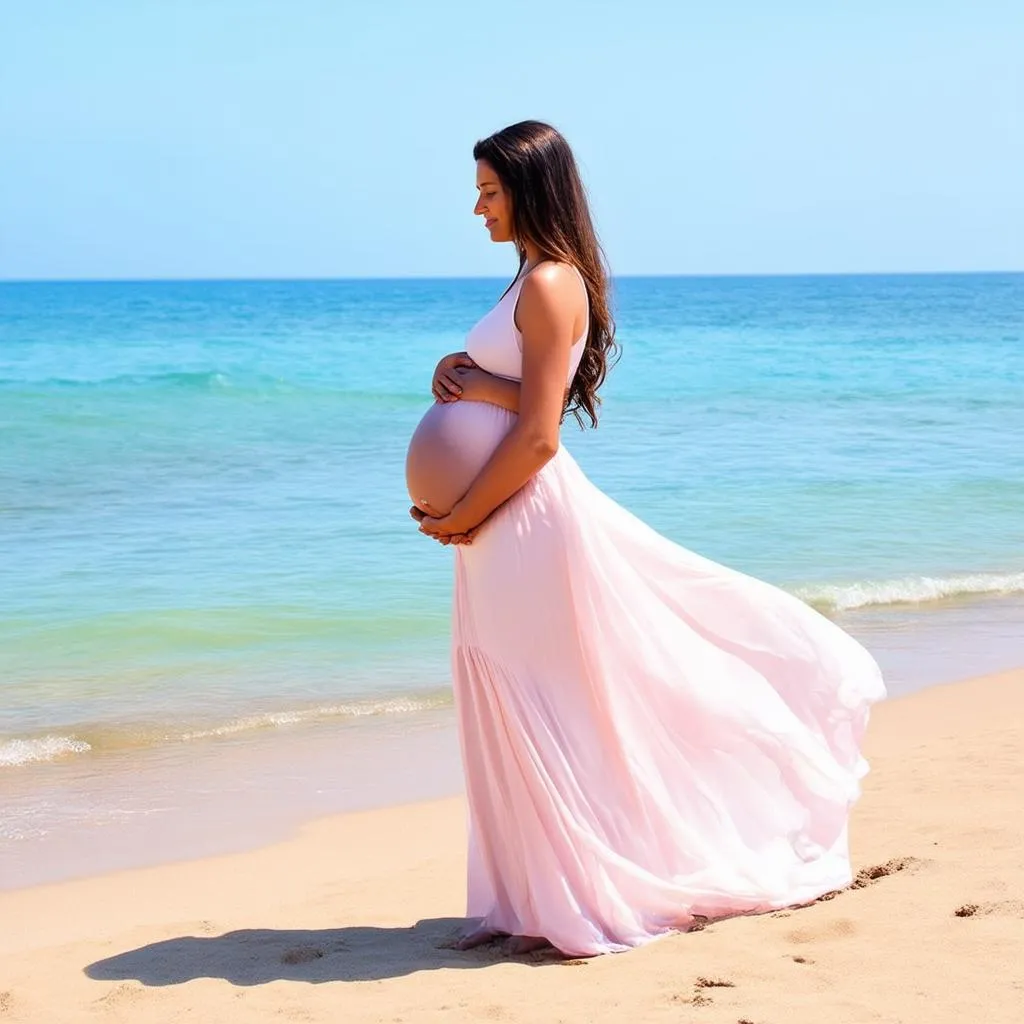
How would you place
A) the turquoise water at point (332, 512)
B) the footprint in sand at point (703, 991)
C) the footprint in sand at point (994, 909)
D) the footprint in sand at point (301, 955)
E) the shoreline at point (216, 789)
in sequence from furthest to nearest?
Result: 1. the turquoise water at point (332, 512)
2. the shoreline at point (216, 789)
3. the footprint in sand at point (301, 955)
4. the footprint in sand at point (994, 909)
5. the footprint in sand at point (703, 991)

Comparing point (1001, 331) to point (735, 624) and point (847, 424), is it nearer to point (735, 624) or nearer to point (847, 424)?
point (847, 424)

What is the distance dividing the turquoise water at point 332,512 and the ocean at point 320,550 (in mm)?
39

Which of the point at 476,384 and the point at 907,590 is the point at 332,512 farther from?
the point at 476,384

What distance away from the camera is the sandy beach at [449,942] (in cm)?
342

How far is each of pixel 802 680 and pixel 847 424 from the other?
17.3 metres

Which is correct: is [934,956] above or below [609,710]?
below

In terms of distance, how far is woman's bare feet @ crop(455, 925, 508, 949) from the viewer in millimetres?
3988

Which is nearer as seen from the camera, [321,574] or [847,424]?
[321,574]

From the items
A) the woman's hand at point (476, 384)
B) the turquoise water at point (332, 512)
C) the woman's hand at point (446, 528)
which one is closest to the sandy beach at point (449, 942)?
the woman's hand at point (446, 528)

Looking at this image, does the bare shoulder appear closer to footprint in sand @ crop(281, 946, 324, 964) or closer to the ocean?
the ocean

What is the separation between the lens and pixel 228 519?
13.0 meters

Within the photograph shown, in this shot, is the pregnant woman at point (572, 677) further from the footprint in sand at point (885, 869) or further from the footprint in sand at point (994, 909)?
the footprint in sand at point (994, 909)

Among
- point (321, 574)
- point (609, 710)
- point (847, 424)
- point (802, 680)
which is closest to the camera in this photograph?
point (609, 710)

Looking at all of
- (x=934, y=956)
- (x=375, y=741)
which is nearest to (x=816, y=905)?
(x=934, y=956)
